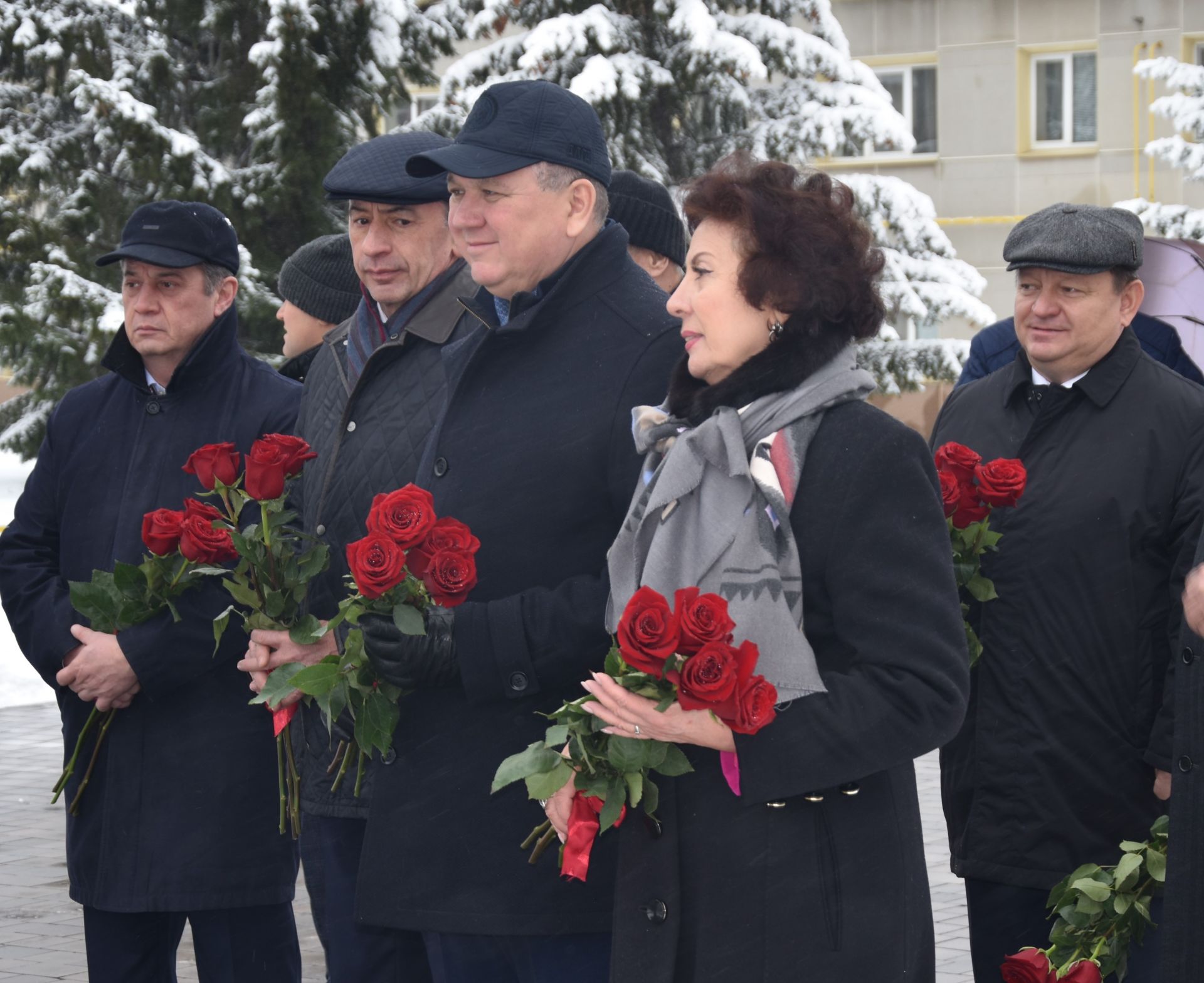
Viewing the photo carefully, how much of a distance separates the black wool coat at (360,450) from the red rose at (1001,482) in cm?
123

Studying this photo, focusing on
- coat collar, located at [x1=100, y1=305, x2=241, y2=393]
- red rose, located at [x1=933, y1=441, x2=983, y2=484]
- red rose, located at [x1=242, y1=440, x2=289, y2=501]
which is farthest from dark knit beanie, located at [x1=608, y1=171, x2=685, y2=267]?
red rose, located at [x1=242, y1=440, x2=289, y2=501]

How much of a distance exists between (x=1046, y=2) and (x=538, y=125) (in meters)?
23.4

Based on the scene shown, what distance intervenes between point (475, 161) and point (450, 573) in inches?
33.1

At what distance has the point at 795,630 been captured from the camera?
2.78 m

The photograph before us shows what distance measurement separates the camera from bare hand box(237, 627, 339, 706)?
12.1 feet

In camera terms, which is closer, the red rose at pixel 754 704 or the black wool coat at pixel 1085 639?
the red rose at pixel 754 704

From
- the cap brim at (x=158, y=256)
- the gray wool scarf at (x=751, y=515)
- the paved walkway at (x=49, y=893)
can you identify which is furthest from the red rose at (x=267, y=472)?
the paved walkway at (x=49, y=893)

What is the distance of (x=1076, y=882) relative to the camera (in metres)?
3.89

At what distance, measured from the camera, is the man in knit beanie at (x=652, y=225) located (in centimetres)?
538

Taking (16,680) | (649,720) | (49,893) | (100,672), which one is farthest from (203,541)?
(16,680)

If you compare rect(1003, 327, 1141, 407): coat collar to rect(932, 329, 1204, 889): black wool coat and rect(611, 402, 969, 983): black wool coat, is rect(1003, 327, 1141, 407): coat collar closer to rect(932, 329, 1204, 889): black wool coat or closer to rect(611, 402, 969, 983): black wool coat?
rect(932, 329, 1204, 889): black wool coat

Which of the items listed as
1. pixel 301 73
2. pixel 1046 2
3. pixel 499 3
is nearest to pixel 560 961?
pixel 301 73

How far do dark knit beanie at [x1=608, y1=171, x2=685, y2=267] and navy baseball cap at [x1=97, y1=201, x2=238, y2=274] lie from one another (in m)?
1.28

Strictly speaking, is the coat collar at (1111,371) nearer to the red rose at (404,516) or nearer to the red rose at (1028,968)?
the red rose at (1028,968)
